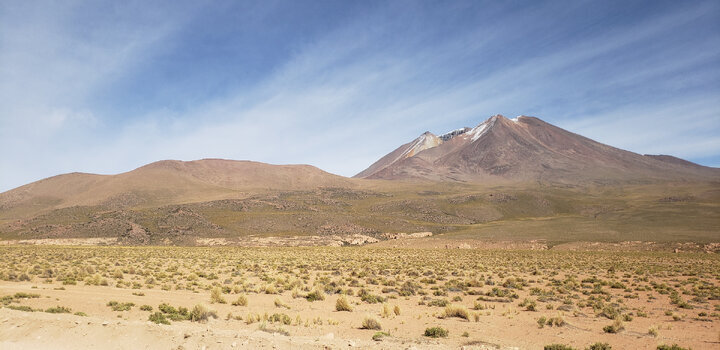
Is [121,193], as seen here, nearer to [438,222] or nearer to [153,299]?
[438,222]

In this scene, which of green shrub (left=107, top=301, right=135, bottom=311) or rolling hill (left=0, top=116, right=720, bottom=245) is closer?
green shrub (left=107, top=301, right=135, bottom=311)

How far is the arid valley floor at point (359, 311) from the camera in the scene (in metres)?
9.98

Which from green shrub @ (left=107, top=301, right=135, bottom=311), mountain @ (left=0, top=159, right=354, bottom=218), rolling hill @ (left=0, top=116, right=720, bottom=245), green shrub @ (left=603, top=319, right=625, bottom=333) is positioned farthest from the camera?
mountain @ (left=0, top=159, right=354, bottom=218)

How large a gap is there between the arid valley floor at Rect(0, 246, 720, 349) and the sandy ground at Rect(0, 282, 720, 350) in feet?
0.12

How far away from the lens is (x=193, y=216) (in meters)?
82.6

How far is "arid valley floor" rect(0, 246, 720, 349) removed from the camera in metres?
9.98

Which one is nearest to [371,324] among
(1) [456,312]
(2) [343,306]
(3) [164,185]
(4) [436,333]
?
(4) [436,333]

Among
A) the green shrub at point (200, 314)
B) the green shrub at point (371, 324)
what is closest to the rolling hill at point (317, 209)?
the green shrub at point (371, 324)

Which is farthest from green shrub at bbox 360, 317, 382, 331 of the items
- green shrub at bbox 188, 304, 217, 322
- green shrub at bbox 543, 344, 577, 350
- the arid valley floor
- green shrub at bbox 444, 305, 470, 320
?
green shrub at bbox 188, 304, 217, 322

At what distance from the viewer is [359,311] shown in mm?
15141

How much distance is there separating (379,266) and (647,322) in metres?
19.3

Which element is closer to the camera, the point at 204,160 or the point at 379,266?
the point at 379,266

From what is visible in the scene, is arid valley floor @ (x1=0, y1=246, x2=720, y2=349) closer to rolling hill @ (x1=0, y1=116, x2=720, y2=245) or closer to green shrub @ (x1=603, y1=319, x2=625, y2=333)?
green shrub @ (x1=603, y1=319, x2=625, y2=333)

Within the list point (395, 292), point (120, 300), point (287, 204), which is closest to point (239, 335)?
point (120, 300)
